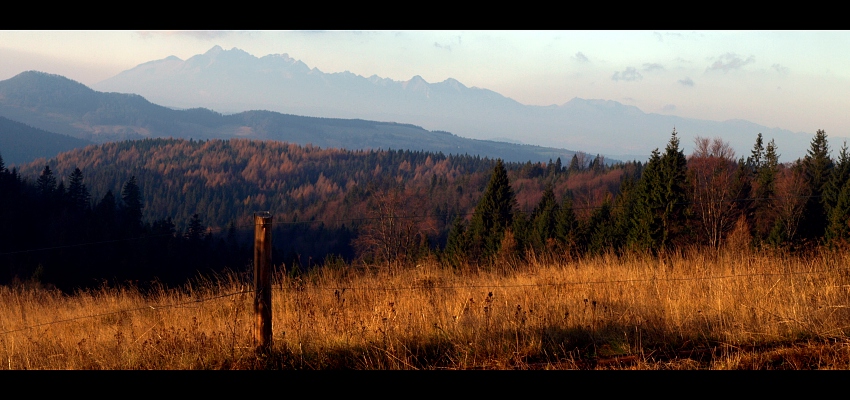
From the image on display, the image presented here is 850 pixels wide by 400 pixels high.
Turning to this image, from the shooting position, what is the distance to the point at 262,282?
4.94 metres

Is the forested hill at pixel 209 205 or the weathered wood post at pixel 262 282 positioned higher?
the weathered wood post at pixel 262 282

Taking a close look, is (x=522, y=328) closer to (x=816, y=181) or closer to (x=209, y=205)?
(x=816, y=181)

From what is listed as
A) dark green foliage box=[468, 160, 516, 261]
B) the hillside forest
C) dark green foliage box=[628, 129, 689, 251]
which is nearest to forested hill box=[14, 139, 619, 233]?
the hillside forest

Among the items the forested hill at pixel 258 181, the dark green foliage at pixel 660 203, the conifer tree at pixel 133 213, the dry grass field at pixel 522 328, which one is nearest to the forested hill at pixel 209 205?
the conifer tree at pixel 133 213

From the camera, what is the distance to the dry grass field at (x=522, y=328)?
4.95 m

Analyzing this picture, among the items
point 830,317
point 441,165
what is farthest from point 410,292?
point 441,165

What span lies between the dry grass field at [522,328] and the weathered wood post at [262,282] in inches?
5.8

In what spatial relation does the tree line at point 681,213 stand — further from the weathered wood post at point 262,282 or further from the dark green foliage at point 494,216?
the weathered wood post at point 262,282

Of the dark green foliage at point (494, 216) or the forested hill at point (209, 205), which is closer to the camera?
the dark green foliage at point (494, 216)

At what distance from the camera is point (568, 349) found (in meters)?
5.25

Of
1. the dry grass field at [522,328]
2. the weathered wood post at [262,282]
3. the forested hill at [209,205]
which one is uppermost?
A: the weathered wood post at [262,282]

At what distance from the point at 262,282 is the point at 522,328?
219 cm

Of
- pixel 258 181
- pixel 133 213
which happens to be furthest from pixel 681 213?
pixel 258 181

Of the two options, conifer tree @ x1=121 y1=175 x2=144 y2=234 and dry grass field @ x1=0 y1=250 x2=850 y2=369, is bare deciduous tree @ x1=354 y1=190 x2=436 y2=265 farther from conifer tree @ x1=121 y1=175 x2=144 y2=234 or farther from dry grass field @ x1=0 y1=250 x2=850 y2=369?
conifer tree @ x1=121 y1=175 x2=144 y2=234
